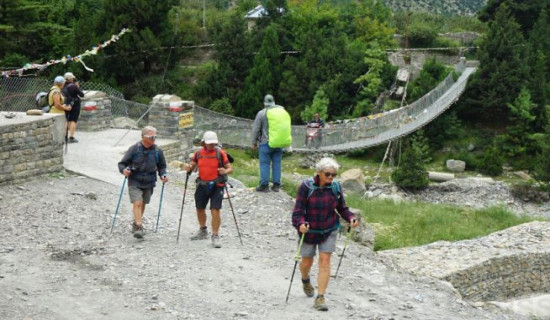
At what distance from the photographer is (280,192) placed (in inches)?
469

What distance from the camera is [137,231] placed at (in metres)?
9.30

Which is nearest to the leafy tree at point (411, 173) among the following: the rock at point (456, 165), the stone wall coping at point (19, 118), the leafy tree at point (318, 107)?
the rock at point (456, 165)

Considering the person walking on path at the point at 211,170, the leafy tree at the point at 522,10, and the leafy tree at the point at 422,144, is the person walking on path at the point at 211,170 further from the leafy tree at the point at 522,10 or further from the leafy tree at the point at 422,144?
the leafy tree at the point at 522,10

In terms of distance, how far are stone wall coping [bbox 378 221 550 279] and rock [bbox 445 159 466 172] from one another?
12.8m

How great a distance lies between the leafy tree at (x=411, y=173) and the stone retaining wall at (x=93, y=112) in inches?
418

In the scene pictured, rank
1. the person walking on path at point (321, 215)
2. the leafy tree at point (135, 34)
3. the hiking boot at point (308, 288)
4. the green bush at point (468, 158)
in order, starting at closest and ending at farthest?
1. the person walking on path at point (321, 215)
2. the hiking boot at point (308, 288)
3. the green bush at point (468, 158)
4. the leafy tree at point (135, 34)

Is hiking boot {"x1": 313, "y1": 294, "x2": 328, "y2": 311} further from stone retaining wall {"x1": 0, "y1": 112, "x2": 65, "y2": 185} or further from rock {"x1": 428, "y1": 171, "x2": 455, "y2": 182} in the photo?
rock {"x1": 428, "y1": 171, "x2": 455, "y2": 182}

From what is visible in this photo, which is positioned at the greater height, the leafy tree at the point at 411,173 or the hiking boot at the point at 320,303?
the hiking boot at the point at 320,303

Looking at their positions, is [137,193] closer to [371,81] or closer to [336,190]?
[336,190]

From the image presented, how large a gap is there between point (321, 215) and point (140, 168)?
2.99 metres

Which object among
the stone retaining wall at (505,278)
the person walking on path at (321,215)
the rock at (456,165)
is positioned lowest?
the rock at (456,165)

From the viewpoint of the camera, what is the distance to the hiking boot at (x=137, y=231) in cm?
930

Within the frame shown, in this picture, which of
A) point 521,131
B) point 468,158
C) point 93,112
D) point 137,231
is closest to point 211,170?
point 137,231

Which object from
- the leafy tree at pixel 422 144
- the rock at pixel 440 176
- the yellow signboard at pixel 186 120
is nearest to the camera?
the yellow signboard at pixel 186 120
